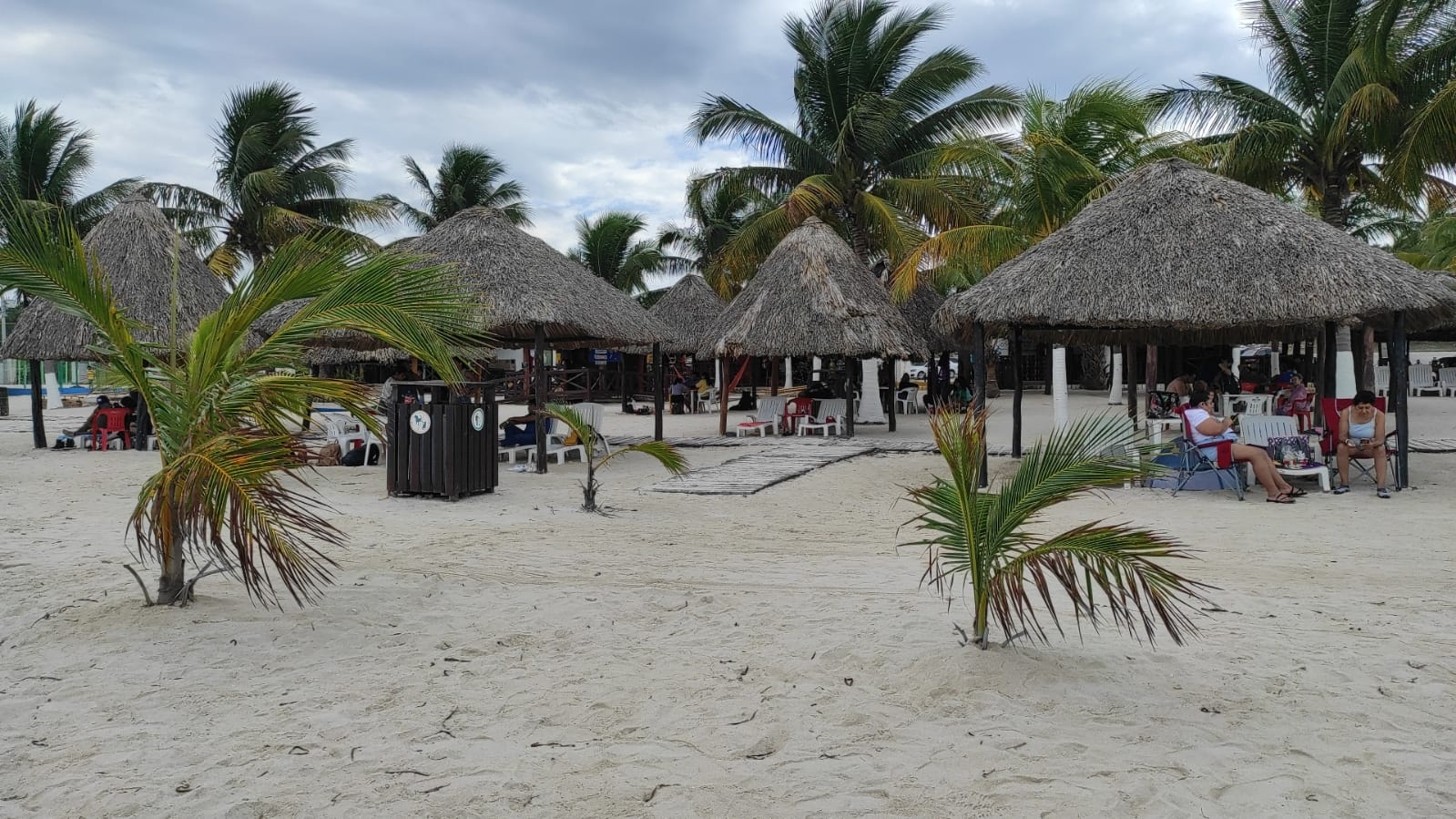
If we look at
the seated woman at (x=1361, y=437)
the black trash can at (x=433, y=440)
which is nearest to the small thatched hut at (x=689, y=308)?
the black trash can at (x=433, y=440)

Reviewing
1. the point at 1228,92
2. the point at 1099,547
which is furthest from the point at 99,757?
the point at 1228,92

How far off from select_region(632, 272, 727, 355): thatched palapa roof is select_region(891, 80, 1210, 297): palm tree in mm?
7943

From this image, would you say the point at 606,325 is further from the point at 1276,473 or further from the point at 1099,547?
the point at 1099,547

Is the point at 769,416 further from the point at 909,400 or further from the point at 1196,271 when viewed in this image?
the point at 1196,271

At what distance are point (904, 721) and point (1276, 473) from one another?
6.96 meters

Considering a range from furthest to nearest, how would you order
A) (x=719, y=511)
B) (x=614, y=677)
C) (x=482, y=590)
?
(x=719, y=511)
(x=482, y=590)
(x=614, y=677)

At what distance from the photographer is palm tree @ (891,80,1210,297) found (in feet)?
50.8

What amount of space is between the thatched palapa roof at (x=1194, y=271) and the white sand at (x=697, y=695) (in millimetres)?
3656

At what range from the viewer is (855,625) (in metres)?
4.60

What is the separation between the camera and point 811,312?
1548 centimetres

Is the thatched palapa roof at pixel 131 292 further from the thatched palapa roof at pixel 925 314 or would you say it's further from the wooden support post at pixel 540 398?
the thatched palapa roof at pixel 925 314

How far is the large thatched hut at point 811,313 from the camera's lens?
15203 millimetres

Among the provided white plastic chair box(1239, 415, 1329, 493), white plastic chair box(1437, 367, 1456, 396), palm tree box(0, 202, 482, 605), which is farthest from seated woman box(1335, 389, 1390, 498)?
white plastic chair box(1437, 367, 1456, 396)

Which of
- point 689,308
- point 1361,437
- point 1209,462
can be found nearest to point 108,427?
point 689,308
